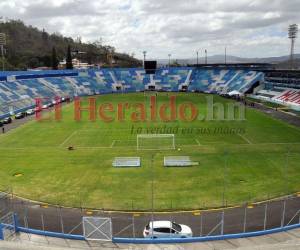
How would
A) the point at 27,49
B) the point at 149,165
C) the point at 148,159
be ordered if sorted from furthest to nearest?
1. the point at 27,49
2. the point at 148,159
3. the point at 149,165

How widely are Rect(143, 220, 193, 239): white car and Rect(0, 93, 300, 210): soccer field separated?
426 cm

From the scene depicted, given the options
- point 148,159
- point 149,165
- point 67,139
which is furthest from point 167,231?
point 67,139

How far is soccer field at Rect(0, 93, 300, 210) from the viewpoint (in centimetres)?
2606

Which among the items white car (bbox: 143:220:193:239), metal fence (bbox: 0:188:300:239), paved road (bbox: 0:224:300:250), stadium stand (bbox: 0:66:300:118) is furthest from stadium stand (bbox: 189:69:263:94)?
paved road (bbox: 0:224:300:250)

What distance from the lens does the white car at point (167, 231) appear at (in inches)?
744

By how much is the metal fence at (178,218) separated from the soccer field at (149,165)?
3.60 ft

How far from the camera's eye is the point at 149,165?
33438 mm

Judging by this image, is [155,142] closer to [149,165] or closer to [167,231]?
[149,165]

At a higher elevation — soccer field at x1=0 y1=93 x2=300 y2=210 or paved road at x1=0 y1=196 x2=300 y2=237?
soccer field at x1=0 y1=93 x2=300 y2=210

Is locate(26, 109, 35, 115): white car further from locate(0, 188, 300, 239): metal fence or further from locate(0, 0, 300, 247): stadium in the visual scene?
locate(0, 188, 300, 239): metal fence

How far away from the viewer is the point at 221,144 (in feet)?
135

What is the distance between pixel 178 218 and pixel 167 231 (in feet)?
10.9

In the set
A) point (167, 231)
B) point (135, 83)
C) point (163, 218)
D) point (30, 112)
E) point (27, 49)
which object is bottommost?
point (163, 218)

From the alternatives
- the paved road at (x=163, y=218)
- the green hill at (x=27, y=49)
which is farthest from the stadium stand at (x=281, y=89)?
the green hill at (x=27, y=49)
